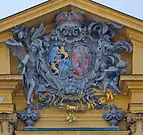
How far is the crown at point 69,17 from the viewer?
995 inches

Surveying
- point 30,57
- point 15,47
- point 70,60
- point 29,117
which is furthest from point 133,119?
point 15,47

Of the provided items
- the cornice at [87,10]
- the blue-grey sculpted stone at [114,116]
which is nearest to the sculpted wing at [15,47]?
the cornice at [87,10]

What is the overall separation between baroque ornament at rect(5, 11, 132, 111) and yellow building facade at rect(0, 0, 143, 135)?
0.16 metres

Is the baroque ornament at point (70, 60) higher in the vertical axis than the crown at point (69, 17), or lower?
lower

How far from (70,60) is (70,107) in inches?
47.0

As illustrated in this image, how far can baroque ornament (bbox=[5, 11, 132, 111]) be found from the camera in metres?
24.9

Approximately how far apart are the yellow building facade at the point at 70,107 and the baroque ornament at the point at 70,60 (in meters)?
0.16

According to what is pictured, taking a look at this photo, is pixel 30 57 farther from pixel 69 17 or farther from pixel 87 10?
pixel 87 10

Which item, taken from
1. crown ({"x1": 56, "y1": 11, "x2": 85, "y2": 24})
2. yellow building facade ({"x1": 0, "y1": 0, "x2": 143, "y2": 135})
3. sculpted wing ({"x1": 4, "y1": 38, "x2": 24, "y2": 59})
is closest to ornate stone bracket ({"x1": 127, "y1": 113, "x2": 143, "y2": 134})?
yellow building facade ({"x1": 0, "y1": 0, "x2": 143, "y2": 135})

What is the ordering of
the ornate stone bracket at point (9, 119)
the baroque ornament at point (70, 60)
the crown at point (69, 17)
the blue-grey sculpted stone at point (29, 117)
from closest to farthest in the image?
the ornate stone bracket at point (9, 119) < the blue-grey sculpted stone at point (29, 117) < the baroque ornament at point (70, 60) < the crown at point (69, 17)

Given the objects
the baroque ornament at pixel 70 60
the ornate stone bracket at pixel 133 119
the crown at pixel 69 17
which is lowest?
the ornate stone bracket at pixel 133 119

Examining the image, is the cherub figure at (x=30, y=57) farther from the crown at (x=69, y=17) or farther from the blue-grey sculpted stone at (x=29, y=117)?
the crown at (x=69, y=17)

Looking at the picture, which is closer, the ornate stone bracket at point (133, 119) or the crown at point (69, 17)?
the ornate stone bracket at point (133, 119)

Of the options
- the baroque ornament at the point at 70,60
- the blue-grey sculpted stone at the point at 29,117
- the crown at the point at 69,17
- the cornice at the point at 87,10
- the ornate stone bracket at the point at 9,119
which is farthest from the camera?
the crown at the point at 69,17
